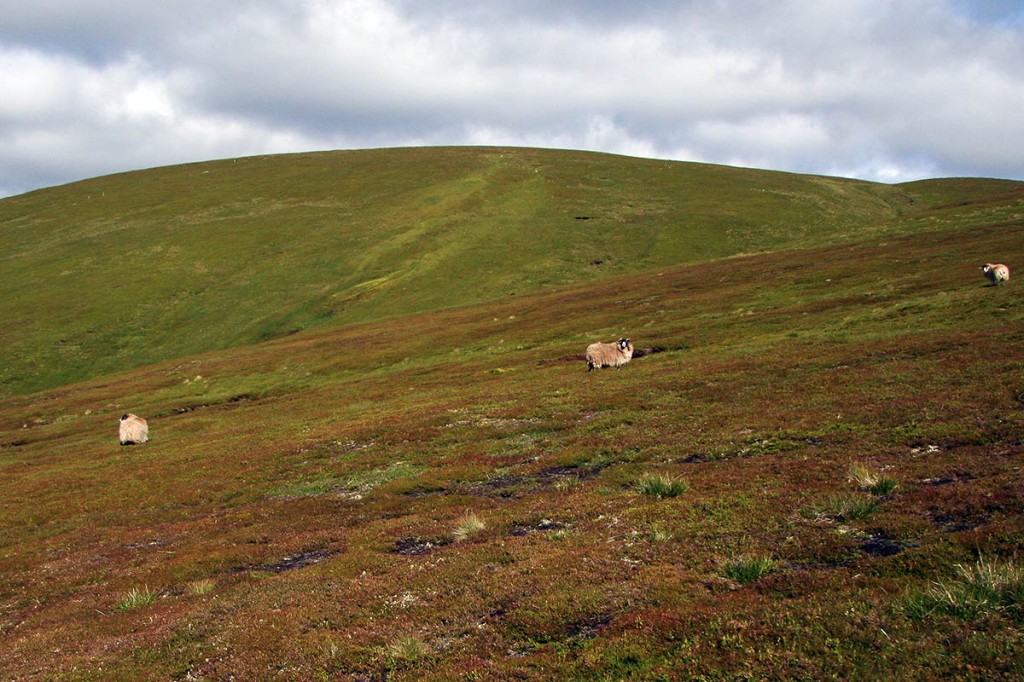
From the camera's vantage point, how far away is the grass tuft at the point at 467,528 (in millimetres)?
15820

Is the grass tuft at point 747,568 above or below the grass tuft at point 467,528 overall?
above

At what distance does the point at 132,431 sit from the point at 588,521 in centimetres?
4186

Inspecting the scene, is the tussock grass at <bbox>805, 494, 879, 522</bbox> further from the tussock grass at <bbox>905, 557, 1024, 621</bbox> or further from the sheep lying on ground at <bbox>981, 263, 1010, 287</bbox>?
the sheep lying on ground at <bbox>981, 263, 1010, 287</bbox>

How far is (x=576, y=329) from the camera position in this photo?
6253cm

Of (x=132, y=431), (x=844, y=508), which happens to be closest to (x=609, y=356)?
(x=844, y=508)

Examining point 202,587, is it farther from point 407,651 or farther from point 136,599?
point 407,651

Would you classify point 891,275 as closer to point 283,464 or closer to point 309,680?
point 283,464

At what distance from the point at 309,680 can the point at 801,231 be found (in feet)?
422

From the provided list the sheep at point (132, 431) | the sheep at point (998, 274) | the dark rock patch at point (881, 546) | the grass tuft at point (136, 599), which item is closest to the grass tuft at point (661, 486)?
the dark rock patch at point (881, 546)

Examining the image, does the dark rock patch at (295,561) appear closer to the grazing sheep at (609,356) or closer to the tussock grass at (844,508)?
the tussock grass at (844,508)

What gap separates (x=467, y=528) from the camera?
16.1 meters

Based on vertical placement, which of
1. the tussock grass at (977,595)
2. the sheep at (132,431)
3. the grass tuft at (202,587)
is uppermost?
the tussock grass at (977,595)

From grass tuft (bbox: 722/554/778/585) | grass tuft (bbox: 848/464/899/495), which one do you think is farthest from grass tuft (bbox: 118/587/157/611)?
grass tuft (bbox: 848/464/899/495)

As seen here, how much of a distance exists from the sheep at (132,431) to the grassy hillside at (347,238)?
5218 cm
